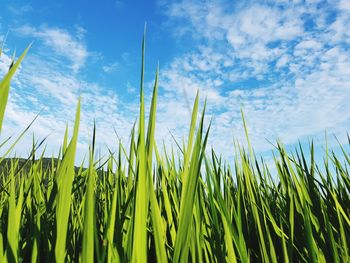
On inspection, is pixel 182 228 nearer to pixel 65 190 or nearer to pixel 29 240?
pixel 65 190

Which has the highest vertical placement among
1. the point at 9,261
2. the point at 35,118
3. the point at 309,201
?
the point at 35,118

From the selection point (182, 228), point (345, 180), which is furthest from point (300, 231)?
point (182, 228)

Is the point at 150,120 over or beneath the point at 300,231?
over

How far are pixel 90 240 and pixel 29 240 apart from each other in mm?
372

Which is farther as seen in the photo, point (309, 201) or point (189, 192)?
point (309, 201)

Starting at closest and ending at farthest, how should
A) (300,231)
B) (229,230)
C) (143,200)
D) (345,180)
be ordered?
(143,200) < (229,230) < (300,231) < (345,180)

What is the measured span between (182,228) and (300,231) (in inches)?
23.3

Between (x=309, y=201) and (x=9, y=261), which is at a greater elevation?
(x=309, y=201)

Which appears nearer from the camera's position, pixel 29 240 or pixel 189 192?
pixel 189 192

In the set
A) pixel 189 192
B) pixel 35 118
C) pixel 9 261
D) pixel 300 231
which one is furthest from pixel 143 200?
pixel 300 231

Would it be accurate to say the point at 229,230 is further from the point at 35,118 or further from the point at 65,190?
the point at 35,118

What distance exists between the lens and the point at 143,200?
351 mm

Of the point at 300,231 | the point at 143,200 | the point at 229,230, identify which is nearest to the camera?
the point at 143,200

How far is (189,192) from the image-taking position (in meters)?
0.36
